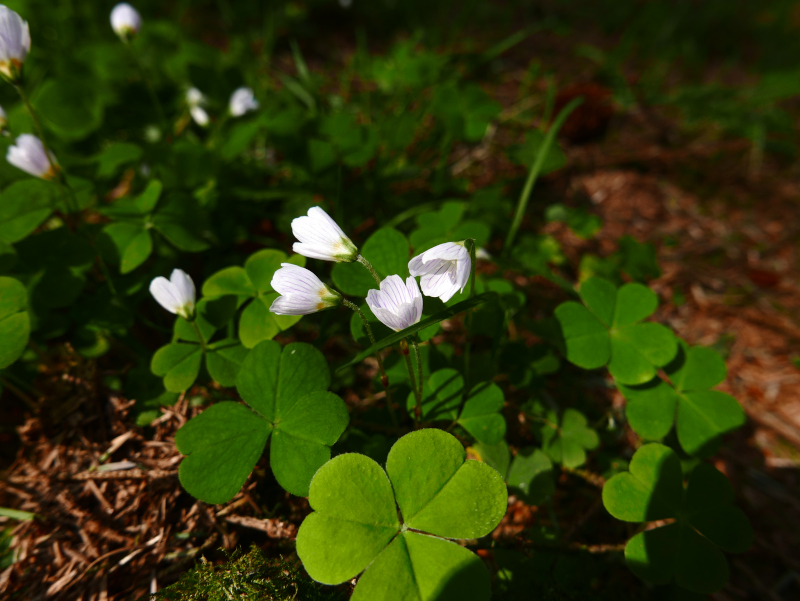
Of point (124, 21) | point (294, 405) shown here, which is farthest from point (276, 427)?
point (124, 21)

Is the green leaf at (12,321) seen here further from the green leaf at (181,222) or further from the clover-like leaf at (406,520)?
the clover-like leaf at (406,520)

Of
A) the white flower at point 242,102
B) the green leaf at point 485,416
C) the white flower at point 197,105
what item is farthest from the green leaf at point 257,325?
the white flower at point 197,105

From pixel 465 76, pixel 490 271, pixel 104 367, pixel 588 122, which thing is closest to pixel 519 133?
pixel 588 122

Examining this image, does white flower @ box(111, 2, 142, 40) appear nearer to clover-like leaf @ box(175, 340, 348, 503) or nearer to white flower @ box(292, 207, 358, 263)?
white flower @ box(292, 207, 358, 263)

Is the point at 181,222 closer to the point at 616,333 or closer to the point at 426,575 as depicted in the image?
the point at 426,575

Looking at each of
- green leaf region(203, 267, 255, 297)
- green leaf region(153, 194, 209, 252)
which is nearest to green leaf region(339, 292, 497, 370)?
green leaf region(203, 267, 255, 297)

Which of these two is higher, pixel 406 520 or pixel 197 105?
pixel 197 105

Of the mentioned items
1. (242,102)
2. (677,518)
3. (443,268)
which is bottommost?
(677,518)
